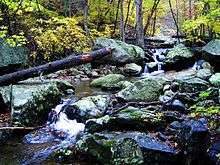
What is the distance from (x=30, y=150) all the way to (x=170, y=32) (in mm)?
30412

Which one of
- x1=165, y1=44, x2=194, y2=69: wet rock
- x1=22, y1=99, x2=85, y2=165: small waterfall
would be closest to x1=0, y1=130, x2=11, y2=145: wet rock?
x1=22, y1=99, x2=85, y2=165: small waterfall

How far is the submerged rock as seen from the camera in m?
5.90

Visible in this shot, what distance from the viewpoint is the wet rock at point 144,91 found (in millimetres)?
9383

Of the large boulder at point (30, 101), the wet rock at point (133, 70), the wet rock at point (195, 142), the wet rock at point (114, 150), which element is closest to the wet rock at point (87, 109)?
the large boulder at point (30, 101)

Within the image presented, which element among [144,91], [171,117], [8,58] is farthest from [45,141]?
[8,58]

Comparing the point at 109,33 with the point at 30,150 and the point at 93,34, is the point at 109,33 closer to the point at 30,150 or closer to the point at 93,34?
the point at 93,34

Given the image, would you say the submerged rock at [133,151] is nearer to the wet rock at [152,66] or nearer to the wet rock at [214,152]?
the wet rock at [214,152]

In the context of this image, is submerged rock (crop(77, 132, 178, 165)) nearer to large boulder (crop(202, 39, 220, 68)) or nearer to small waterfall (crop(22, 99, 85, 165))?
small waterfall (crop(22, 99, 85, 165))

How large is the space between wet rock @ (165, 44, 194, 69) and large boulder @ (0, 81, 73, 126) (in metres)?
7.13

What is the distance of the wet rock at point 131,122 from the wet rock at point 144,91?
2.02m

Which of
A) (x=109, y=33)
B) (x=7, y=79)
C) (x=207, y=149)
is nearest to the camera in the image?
(x=207, y=149)

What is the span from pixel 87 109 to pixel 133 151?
299 centimetres

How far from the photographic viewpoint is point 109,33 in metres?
21.9

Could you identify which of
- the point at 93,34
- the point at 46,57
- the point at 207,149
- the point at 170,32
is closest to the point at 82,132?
the point at 207,149
